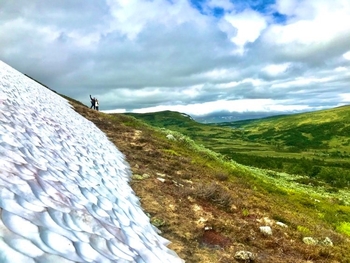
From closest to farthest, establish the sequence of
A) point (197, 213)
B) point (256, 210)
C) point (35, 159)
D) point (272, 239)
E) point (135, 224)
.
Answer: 1. point (35, 159)
2. point (135, 224)
3. point (272, 239)
4. point (197, 213)
5. point (256, 210)

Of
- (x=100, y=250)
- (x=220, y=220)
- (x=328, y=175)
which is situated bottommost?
(x=328, y=175)

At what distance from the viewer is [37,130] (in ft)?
40.5

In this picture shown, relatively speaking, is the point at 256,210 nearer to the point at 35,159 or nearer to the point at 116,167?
the point at 116,167

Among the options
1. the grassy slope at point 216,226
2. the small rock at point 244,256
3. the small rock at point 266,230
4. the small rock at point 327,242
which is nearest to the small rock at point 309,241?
the grassy slope at point 216,226

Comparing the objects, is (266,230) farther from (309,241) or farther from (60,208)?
(60,208)

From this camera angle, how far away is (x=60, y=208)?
6.61m

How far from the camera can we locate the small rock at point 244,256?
9.78m

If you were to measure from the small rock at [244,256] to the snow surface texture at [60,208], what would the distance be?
81.4 inches

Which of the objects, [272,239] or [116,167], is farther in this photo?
[116,167]

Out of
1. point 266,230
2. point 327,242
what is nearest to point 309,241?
point 327,242

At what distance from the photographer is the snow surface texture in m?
4.88

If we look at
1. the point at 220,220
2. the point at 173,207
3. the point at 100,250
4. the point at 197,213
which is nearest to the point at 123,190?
the point at 173,207

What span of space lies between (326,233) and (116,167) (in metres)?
9.22

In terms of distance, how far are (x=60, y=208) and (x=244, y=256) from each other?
18.3 feet
